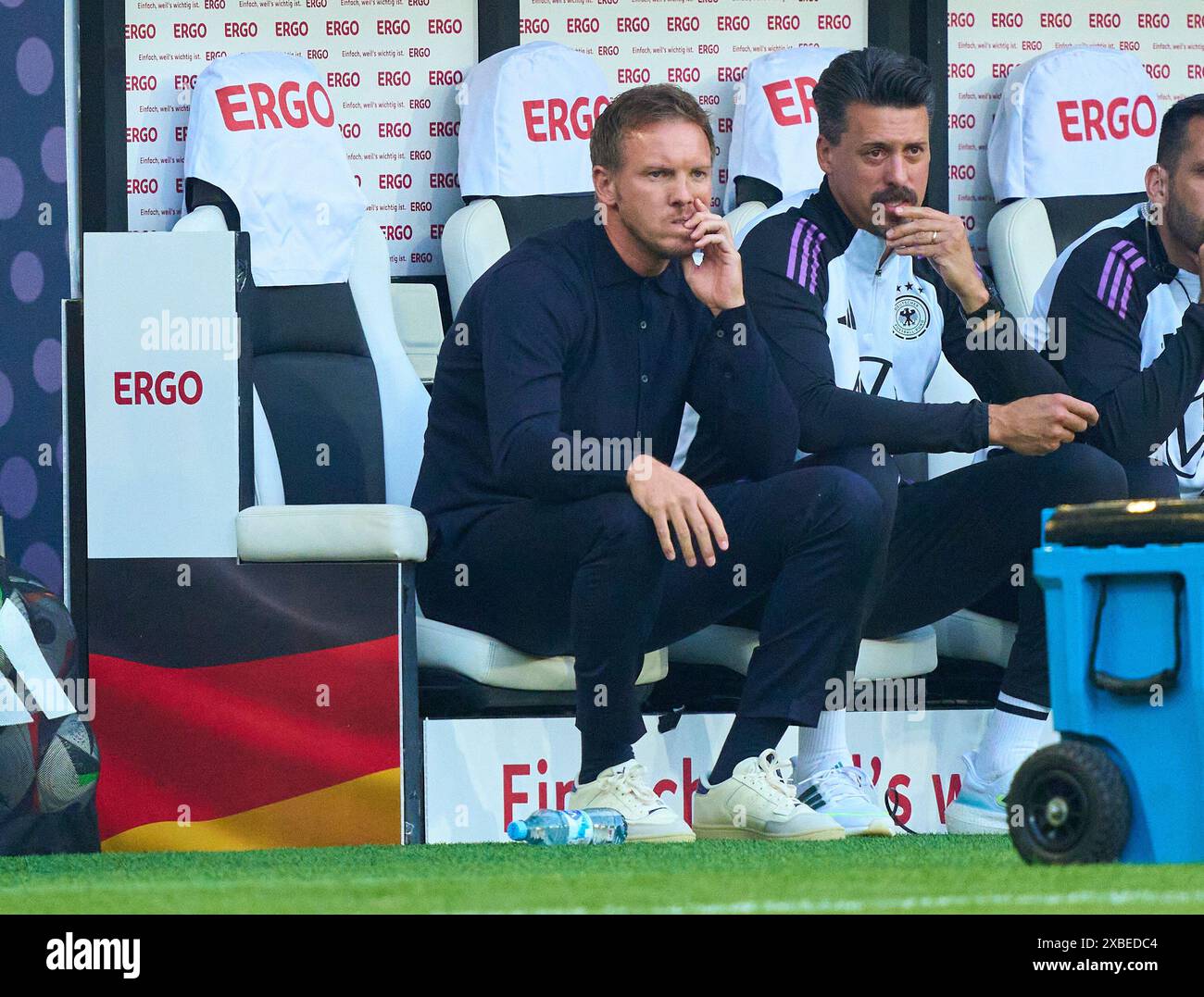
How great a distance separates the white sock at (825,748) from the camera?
347cm

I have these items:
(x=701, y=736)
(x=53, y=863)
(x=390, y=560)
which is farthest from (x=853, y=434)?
(x=53, y=863)

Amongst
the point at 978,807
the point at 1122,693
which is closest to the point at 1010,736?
the point at 978,807

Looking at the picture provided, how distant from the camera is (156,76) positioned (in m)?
4.58

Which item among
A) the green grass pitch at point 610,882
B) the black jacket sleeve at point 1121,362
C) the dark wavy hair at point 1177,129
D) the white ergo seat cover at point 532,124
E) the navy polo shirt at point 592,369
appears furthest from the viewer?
the white ergo seat cover at point 532,124

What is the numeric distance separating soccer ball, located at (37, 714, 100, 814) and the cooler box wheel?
147cm

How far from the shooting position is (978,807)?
140 inches

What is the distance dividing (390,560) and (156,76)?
1.65 meters

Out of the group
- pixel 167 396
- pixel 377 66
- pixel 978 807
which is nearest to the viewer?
pixel 167 396

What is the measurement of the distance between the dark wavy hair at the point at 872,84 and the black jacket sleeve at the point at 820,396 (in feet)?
0.87

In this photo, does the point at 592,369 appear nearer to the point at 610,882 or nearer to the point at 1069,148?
the point at 610,882

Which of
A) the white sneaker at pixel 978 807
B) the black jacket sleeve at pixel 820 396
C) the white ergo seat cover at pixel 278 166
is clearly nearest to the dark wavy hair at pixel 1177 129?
the black jacket sleeve at pixel 820 396

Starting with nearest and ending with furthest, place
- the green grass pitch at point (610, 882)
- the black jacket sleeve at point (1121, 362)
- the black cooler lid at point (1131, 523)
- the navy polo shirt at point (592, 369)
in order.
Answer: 1. the green grass pitch at point (610, 882)
2. the black cooler lid at point (1131, 523)
3. the navy polo shirt at point (592, 369)
4. the black jacket sleeve at point (1121, 362)

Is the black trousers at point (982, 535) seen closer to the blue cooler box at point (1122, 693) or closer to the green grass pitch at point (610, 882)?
the green grass pitch at point (610, 882)

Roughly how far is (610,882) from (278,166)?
7.55ft
